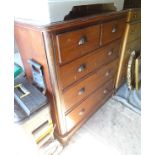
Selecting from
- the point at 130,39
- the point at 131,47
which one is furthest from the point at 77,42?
the point at 131,47

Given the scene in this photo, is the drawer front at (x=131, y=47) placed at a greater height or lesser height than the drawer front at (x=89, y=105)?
greater

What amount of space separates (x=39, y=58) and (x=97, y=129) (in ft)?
3.19

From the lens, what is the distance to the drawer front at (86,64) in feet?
3.27

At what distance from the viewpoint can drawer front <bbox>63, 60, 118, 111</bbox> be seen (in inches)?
44.4

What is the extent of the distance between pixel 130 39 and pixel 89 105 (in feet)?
2.67

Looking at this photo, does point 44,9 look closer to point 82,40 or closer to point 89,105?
point 82,40

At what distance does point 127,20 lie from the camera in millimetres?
1361

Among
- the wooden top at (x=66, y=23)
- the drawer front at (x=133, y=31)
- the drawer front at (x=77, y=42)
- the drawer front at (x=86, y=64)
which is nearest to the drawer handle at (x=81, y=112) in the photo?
the drawer front at (x=86, y=64)

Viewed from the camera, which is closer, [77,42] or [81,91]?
[77,42]

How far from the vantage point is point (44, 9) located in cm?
77

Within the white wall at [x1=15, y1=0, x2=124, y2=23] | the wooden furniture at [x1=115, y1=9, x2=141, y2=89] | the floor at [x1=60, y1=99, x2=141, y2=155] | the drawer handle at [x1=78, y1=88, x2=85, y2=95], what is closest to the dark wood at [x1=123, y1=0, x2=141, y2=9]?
the wooden furniture at [x1=115, y1=9, x2=141, y2=89]

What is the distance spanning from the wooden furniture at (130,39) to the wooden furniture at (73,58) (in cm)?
10

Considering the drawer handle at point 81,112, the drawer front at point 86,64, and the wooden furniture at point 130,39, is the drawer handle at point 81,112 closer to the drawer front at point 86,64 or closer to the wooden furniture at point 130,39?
the drawer front at point 86,64

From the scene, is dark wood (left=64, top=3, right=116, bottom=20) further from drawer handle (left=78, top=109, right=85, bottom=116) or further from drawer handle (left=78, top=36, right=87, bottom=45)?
drawer handle (left=78, top=109, right=85, bottom=116)
